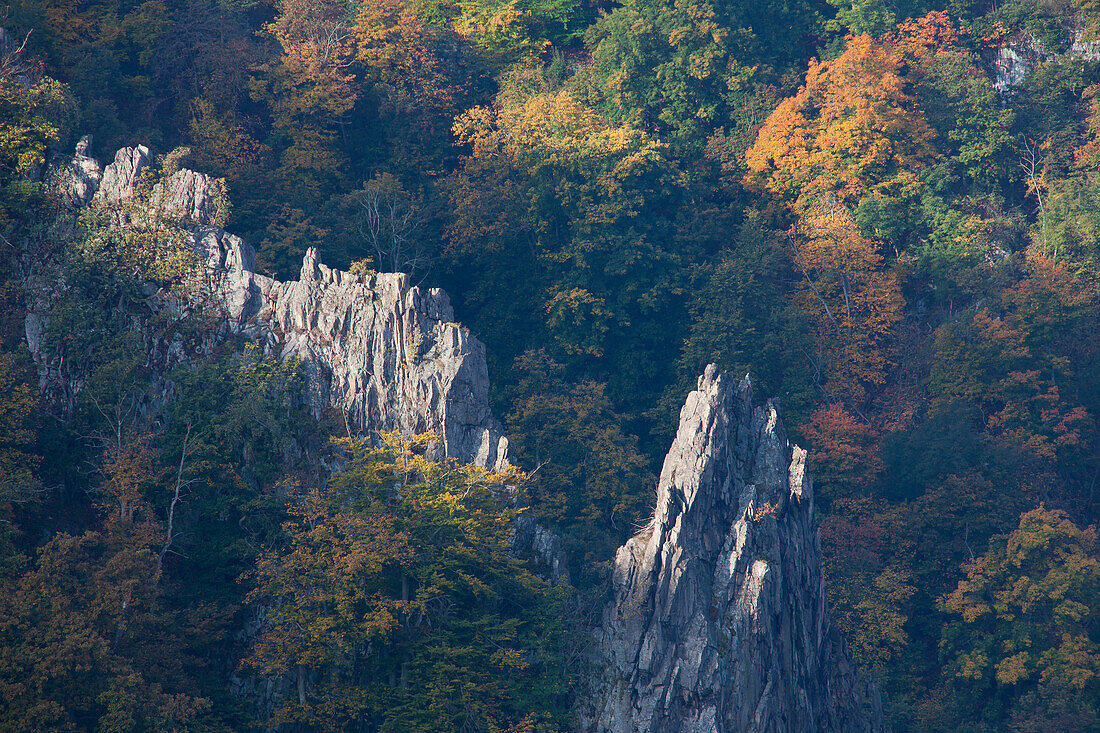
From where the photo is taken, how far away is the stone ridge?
35062 millimetres

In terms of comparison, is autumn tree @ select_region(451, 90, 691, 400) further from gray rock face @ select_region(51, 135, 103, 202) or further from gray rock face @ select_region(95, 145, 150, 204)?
gray rock face @ select_region(51, 135, 103, 202)

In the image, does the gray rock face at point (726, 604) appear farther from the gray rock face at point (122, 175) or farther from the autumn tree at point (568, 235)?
the gray rock face at point (122, 175)

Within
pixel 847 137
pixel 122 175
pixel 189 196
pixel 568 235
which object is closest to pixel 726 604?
pixel 568 235

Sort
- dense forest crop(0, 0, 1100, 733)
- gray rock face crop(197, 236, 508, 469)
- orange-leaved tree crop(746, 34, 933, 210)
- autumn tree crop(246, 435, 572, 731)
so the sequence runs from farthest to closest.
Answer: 1. orange-leaved tree crop(746, 34, 933, 210)
2. gray rock face crop(197, 236, 508, 469)
3. dense forest crop(0, 0, 1100, 733)
4. autumn tree crop(246, 435, 572, 731)

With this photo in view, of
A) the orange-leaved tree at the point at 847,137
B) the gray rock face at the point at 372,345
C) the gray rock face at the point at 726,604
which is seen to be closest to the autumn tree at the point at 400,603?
the gray rock face at the point at 372,345

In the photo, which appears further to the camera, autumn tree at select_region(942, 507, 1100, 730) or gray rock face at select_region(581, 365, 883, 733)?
autumn tree at select_region(942, 507, 1100, 730)

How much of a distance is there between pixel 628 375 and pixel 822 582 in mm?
11769

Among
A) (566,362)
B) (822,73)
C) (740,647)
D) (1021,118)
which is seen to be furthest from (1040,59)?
(740,647)

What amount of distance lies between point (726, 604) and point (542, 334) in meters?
14.2

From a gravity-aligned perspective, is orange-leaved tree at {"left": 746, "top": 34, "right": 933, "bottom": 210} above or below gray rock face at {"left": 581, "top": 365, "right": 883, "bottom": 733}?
above

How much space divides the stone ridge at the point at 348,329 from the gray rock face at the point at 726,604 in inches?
224

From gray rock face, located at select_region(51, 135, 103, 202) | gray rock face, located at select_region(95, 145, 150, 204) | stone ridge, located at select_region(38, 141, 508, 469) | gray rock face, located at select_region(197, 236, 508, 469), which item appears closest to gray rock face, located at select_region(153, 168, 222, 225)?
stone ridge, located at select_region(38, 141, 508, 469)

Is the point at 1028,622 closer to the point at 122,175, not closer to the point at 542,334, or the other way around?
the point at 542,334

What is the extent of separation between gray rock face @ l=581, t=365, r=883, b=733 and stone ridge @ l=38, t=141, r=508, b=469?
5.69 metres
